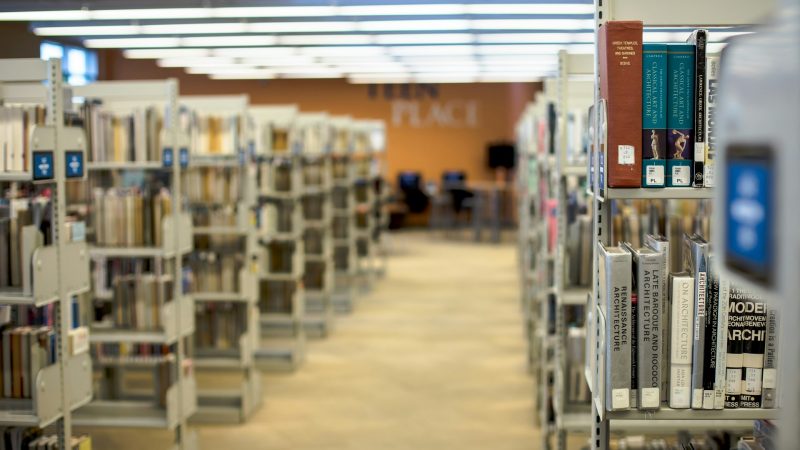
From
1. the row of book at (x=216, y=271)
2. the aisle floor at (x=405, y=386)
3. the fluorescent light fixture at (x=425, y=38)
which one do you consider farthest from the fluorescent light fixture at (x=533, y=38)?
the row of book at (x=216, y=271)

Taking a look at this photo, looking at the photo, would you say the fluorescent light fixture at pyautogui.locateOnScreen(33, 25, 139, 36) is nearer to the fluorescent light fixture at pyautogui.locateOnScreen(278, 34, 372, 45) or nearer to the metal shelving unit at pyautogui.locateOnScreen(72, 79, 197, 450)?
the fluorescent light fixture at pyautogui.locateOnScreen(278, 34, 372, 45)

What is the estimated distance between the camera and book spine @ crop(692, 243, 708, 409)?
211 centimetres

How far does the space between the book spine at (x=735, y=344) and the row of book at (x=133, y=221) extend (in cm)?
322

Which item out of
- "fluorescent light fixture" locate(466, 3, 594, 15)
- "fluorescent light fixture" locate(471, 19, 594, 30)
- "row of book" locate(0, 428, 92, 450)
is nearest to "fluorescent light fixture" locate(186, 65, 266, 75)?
"fluorescent light fixture" locate(471, 19, 594, 30)

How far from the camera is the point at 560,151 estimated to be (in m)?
4.07

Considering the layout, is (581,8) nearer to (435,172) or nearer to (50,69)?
(50,69)

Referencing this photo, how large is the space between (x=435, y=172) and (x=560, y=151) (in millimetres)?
13827

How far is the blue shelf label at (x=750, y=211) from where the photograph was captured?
110cm

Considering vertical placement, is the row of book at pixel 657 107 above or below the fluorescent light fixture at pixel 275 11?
below

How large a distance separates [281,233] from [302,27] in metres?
2.67

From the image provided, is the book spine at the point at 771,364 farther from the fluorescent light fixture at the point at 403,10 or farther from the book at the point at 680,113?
the fluorescent light fixture at the point at 403,10

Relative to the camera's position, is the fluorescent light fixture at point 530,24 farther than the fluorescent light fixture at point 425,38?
No

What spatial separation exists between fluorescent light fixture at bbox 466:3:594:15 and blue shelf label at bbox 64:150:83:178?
459 centimetres

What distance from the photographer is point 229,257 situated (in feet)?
18.8
